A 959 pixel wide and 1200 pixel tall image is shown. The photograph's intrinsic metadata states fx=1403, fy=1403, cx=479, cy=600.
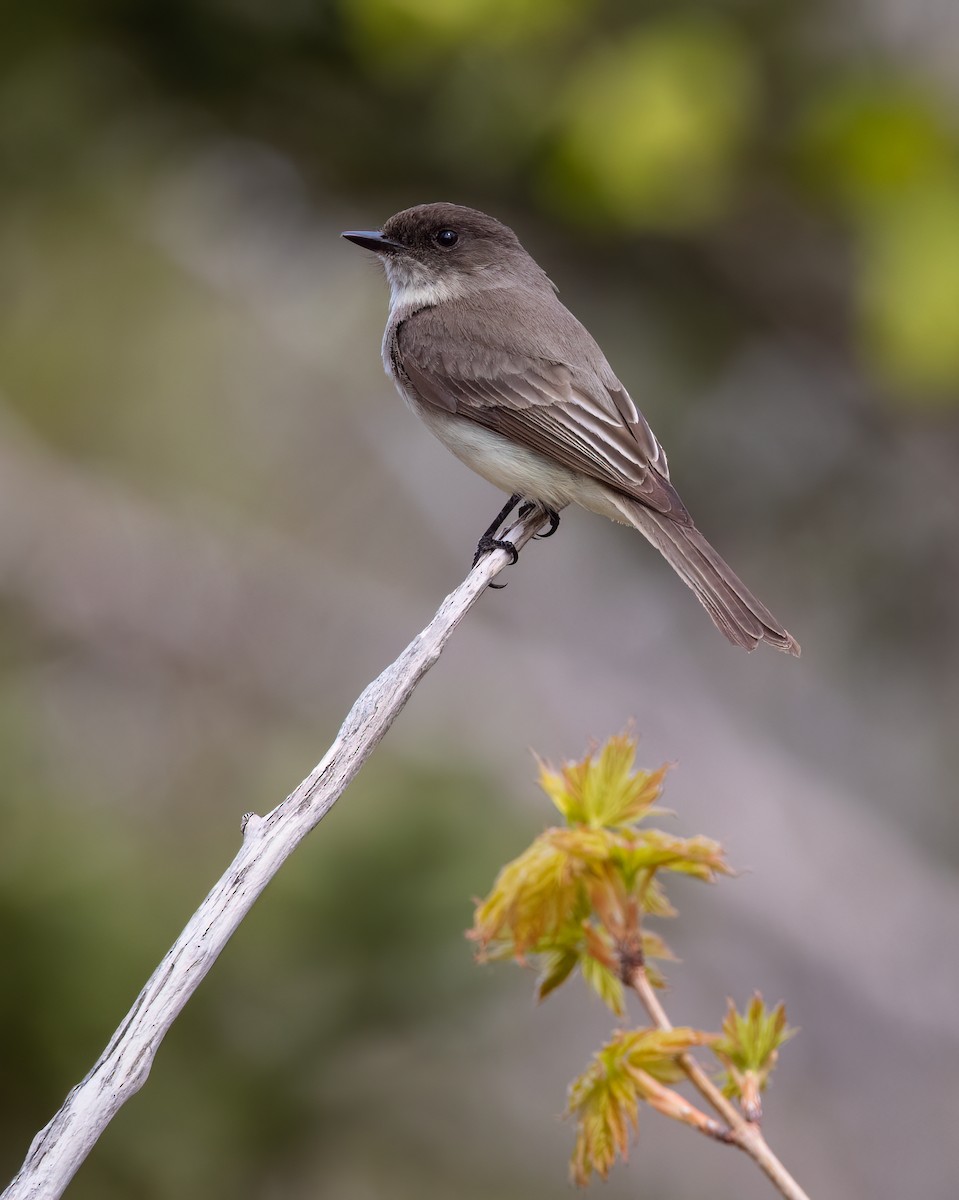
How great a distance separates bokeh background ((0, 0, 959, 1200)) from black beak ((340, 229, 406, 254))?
1.35 meters

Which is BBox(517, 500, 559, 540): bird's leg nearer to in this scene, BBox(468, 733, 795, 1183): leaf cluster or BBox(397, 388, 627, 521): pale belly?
BBox(397, 388, 627, 521): pale belly

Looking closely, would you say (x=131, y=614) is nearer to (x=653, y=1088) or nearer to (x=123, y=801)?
(x=123, y=801)

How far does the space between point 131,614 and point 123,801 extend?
1642 mm

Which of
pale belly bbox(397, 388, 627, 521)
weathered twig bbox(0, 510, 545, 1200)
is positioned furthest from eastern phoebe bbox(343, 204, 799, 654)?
weathered twig bbox(0, 510, 545, 1200)

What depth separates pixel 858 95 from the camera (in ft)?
17.0

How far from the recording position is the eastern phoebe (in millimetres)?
3266

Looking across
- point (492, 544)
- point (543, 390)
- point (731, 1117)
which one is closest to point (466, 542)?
point (543, 390)

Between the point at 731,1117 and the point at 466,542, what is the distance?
551cm

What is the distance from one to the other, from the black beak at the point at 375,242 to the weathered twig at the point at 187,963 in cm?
247

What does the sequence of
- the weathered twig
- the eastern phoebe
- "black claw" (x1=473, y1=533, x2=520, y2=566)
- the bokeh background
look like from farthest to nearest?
1. the bokeh background
2. the eastern phoebe
3. "black claw" (x1=473, y1=533, x2=520, y2=566)
4. the weathered twig

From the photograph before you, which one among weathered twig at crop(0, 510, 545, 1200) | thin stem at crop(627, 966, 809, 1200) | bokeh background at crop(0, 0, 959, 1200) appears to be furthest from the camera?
bokeh background at crop(0, 0, 959, 1200)

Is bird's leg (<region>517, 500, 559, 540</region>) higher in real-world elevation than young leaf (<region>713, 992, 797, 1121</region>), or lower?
higher

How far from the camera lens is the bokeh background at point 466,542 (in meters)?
3.78

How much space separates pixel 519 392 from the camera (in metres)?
3.46
